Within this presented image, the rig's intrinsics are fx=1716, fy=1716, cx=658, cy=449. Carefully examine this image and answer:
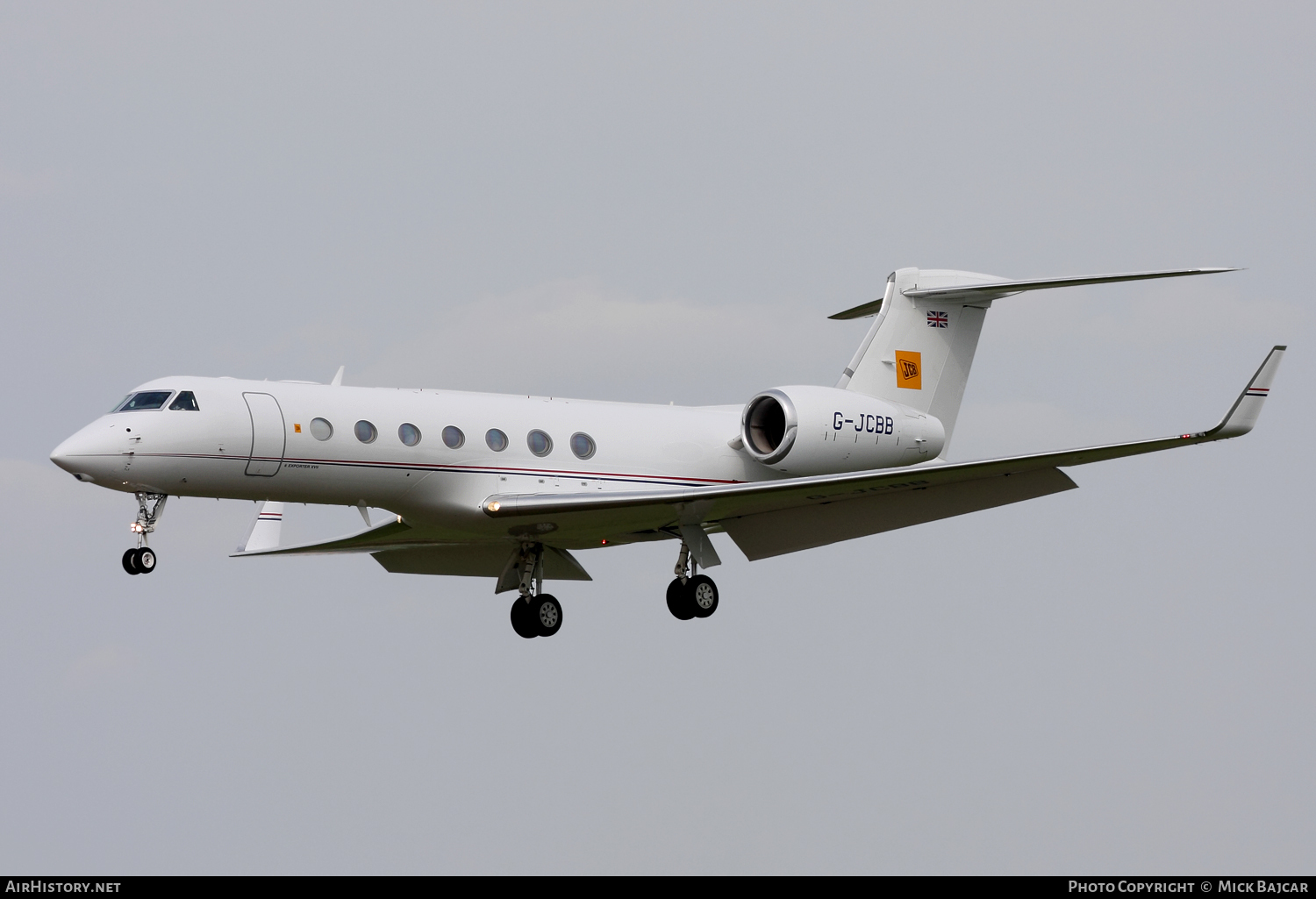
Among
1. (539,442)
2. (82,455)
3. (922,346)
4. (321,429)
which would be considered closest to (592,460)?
(539,442)

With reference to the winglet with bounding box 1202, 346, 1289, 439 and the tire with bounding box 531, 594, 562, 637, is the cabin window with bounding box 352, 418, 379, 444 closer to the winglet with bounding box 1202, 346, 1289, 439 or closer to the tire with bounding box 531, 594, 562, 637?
the tire with bounding box 531, 594, 562, 637

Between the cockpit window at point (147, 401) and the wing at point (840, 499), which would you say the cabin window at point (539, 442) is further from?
the cockpit window at point (147, 401)

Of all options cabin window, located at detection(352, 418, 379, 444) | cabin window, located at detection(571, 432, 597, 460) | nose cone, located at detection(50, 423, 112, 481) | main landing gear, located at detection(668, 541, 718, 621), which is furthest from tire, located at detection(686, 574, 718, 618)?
nose cone, located at detection(50, 423, 112, 481)

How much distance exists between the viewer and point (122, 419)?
822 inches

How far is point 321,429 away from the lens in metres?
21.5

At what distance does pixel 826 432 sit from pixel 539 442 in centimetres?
423

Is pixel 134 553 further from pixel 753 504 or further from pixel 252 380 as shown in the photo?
pixel 753 504

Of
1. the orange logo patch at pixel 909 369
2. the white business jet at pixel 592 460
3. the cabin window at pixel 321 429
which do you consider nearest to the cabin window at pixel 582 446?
the white business jet at pixel 592 460

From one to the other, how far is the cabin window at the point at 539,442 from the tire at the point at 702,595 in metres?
2.80

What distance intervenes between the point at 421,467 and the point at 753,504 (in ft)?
14.9

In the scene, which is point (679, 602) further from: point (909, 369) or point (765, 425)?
point (909, 369)

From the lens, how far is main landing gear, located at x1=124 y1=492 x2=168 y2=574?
2041 centimetres

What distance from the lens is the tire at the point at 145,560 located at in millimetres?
20438

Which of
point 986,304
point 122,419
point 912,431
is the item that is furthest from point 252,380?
point 986,304
